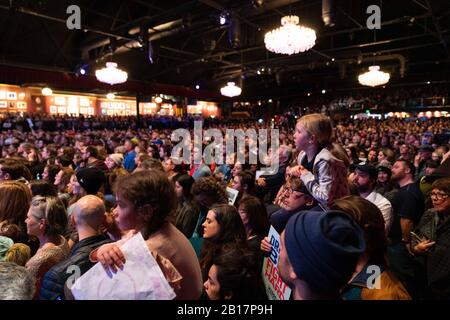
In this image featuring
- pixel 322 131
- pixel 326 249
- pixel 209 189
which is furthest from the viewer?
pixel 209 189

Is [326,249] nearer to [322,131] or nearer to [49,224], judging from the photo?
[322,131]

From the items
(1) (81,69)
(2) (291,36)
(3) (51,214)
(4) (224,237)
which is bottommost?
(4) (224,237)

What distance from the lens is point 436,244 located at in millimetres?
2264

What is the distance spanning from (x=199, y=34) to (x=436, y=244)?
11.6m

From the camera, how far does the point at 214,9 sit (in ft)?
26.2

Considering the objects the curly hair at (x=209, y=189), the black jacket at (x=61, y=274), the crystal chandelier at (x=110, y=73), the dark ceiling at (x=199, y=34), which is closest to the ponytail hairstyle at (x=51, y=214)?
the black jacket at (x=61, y=274)

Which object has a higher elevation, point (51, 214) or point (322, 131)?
point (322, 131)

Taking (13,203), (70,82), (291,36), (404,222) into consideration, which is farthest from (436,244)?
(70,82)

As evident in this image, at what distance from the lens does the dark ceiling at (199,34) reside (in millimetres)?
8500

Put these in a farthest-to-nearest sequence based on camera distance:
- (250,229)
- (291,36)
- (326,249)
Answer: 1. (291,36)
2. (250,229)
3. (326,249)

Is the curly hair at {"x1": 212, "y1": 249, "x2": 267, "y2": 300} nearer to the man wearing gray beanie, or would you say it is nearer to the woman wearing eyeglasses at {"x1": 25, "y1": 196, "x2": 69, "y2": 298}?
the man wearing gray beanie

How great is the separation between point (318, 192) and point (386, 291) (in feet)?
2.19
